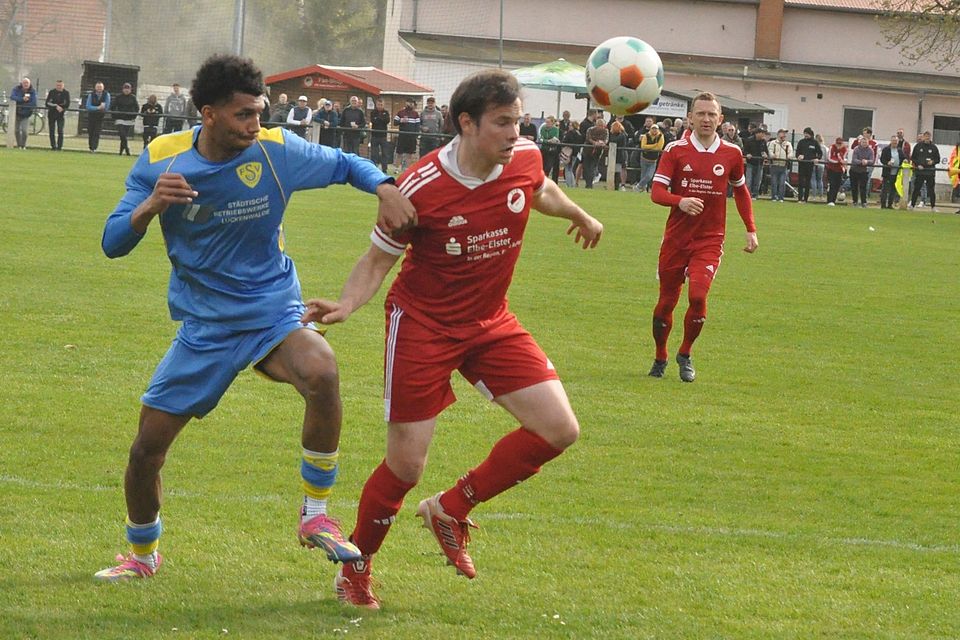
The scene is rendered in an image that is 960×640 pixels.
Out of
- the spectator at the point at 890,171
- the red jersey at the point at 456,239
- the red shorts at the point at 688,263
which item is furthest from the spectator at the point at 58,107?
the red jersey at the point at 456,239

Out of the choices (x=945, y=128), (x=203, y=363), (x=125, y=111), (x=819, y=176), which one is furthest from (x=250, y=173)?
(x=945, y=128)

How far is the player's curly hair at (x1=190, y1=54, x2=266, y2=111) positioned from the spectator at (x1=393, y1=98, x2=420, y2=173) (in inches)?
1068

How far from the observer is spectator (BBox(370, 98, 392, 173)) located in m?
32.8

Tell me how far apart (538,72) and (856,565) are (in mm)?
34880

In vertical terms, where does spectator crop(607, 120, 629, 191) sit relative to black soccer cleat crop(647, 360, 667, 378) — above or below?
above

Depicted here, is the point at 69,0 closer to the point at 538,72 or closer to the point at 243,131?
the point at 538,72

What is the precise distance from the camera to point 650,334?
12602mm

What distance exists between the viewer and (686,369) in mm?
10586

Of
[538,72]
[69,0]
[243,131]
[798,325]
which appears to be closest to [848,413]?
[798,325]

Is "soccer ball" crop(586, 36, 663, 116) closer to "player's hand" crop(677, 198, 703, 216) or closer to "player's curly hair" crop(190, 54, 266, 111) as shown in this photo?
"player's hand" crop(677, 198, 703, 216)

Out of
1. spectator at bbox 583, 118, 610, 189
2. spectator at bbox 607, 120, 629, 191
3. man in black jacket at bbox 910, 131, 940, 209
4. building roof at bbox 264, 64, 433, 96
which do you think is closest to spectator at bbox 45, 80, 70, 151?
building roof at bbox 264, 64, 433, 96

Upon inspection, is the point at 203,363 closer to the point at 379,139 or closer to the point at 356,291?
the point at 356,291

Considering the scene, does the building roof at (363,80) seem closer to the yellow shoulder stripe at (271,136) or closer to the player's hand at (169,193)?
the yellow shoulder stripe at (271,136)

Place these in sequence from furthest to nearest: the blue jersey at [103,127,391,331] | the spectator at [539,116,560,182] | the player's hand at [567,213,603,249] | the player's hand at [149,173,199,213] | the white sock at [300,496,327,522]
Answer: the spectator at [539,116,560,182]
the player's hand at [567,213,603,249]
the white sock at [300,496,327,522]
the blue jersey at [103,127,391,331]
the player's hand at [149,173,199,213]
